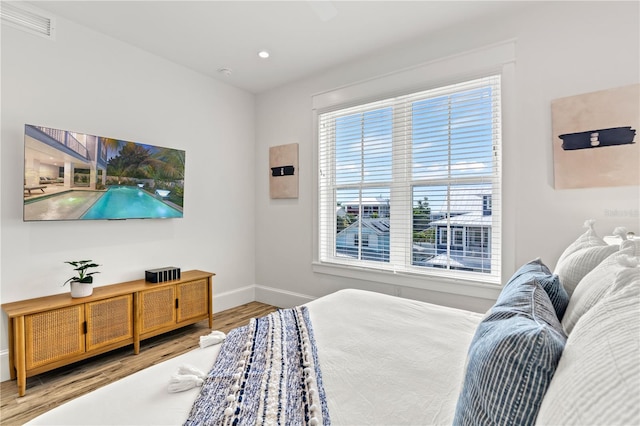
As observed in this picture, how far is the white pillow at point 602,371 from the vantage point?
0.36 metres

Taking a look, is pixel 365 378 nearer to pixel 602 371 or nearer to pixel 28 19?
pixel 602 371

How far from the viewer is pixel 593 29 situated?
87.7 inches

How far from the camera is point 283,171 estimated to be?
399cm

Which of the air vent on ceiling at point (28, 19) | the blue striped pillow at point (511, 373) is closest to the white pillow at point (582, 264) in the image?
the blue striped pillow at point (511, 373)

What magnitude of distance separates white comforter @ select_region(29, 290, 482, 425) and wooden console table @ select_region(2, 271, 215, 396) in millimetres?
1674

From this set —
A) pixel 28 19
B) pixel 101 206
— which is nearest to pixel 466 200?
pixel 101 206

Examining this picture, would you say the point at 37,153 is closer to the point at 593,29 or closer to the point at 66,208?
the point at 66,208

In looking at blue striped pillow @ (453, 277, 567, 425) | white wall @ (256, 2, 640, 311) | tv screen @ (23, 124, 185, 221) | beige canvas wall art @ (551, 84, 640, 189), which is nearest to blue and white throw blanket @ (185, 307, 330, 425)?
blue striped pillow @ (453, 277, 567, 425)

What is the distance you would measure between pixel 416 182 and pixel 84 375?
10.5 feet

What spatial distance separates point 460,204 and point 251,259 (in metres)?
2.77

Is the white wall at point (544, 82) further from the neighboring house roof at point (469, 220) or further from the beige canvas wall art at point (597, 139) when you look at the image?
the neighboring house roof at point (469, 220)

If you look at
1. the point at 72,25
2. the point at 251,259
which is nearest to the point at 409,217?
the point at 251,259

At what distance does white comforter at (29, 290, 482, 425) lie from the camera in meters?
0.92

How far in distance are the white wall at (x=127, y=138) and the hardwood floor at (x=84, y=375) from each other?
13.8 inches
